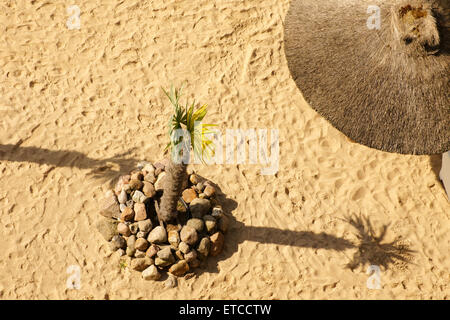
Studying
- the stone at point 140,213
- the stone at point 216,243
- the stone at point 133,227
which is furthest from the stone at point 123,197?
the stone at point 216,243

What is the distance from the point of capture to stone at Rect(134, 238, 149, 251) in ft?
21.4

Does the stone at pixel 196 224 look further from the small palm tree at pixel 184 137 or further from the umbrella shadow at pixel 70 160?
Answer: the umbrella shadow at pixel 70 160

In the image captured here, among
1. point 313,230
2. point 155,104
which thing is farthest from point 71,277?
point 313,230

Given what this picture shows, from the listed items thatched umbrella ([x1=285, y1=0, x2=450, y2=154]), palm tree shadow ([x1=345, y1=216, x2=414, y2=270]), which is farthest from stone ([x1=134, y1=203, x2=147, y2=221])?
palm tree shadow ([x1=345, y1=216, x2=414, y2=270])

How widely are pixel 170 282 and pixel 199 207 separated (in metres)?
1.06

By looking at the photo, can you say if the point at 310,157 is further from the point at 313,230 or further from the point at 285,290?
the point at 285,290

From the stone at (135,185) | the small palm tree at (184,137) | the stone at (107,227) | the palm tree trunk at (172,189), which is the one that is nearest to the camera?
the small palm tree at (184,137)

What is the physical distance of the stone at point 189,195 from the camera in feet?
22.6

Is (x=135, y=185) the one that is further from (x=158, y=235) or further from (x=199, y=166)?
(x=199, y=166)

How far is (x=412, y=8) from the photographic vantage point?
541 cm

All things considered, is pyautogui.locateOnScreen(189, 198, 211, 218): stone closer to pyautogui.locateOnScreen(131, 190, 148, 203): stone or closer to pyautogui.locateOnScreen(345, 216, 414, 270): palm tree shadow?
pyautogui.locateOnScreen(131, 190, 148, 203): stone

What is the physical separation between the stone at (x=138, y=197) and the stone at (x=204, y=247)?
0.97 meters

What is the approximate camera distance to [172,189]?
6.20m

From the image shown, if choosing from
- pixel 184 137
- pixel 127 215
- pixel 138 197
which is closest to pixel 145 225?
pixel 127 215
